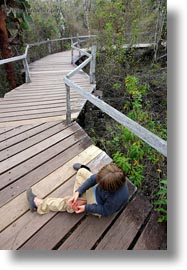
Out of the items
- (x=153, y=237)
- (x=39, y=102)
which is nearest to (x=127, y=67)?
(x=39, y=102)

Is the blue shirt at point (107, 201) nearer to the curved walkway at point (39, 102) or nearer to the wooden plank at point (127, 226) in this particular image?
the wooden plank at point (127, 226)

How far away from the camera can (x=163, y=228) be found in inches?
75.4

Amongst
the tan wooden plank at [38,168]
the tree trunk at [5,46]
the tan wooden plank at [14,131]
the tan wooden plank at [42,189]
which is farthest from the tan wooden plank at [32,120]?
the tree trunk at [5,46]

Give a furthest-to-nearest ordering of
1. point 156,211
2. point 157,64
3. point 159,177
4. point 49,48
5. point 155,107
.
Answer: point 49,48 < point 157,64 < point 155,107 < point 159,177 < point 156,211

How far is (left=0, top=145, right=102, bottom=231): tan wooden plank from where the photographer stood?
196 centimetres

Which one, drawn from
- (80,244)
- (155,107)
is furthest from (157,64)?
(80,244)

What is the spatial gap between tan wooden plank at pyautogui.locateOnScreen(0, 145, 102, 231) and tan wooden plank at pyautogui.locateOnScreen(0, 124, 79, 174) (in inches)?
17.9

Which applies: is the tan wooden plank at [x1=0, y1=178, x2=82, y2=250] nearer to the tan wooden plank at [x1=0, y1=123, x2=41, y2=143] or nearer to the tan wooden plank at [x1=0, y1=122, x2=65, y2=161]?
the tan wooden plank at [x1=0, y1=122, x2=65, y2=161]

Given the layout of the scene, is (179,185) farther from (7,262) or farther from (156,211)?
(7,262)

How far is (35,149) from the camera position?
2.85 meters

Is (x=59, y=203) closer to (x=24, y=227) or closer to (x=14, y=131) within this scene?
(x=24, y=227)

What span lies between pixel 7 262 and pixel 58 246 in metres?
0.36

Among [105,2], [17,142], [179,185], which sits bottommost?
[17,142]

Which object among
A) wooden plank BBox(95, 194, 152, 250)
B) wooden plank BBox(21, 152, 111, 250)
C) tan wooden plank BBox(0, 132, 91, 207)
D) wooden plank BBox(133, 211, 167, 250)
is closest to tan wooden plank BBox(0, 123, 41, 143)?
tan wooden plank BBox(0, 132, 91, 207)
